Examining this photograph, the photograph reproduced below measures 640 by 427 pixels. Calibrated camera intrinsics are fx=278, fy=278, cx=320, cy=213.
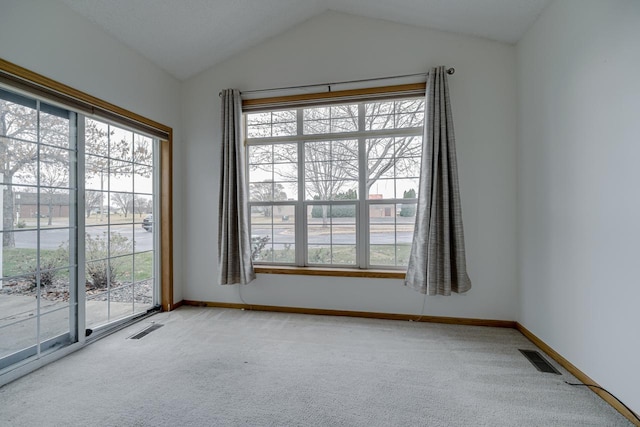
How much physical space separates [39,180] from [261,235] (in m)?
1.89

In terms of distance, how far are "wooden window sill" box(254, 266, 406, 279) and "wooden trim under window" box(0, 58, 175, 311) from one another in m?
1.03

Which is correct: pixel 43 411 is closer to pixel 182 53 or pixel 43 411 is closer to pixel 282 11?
pixel 182 53

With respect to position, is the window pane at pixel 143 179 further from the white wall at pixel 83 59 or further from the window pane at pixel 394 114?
the window pane at pixel 394 114

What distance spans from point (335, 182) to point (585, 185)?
6.51ft

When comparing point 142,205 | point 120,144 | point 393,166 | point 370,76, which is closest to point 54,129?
point 120,144

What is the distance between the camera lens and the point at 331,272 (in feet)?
9.66

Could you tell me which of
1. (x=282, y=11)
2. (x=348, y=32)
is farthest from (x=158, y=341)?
(x=348, y=32)

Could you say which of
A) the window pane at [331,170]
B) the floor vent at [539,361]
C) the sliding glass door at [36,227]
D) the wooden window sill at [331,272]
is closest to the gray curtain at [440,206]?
the wooden window sill at [331,272]

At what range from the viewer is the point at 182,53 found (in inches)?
113

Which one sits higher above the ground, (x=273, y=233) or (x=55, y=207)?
(x=55, y=207)

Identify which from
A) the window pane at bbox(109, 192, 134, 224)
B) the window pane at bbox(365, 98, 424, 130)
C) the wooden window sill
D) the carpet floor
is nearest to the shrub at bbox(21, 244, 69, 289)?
the window pane at bbox(109, 192, 134, 224)

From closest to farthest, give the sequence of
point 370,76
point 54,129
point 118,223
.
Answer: point 54,129 → point 118,223 → point 370,76

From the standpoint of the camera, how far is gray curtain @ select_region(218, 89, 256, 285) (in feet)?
9.76

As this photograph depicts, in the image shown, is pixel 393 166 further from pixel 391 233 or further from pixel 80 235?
pixel 80 235
